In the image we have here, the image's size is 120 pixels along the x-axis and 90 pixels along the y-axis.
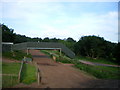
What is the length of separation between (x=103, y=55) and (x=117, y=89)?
3982cm

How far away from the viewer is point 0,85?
11289 mm

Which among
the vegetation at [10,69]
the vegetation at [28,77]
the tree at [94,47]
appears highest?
the tree at [94,47]

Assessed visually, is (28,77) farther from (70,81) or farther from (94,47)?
(94,47)

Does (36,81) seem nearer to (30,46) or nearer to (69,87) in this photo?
(69,87)

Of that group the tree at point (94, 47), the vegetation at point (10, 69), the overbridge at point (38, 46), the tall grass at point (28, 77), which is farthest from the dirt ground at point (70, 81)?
the tree at point (94, 47)

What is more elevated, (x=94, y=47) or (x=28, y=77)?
(x=94, y=47)

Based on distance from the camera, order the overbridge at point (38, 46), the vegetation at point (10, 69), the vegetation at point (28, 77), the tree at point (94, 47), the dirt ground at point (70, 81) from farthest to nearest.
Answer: the tree at point (94, 47)
the overbridge at point (38, 46)
the vegetation at point (10, 69)
the vegetation at point (28, 77)
the dirt ground at point (70, 81)

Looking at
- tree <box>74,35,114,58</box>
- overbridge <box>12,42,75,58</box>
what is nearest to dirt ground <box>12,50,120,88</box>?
overbridge <box>12,42,75,58</box>

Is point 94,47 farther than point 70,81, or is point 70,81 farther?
point 94,47

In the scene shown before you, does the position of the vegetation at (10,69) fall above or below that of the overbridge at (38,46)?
below

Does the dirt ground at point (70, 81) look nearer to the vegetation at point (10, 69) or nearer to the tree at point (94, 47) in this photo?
the vegetation at point (10, 69)

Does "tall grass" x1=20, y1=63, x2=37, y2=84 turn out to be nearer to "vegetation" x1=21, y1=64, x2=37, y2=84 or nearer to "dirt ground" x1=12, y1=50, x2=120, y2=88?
"vegetation" x1=21, y1=64, x2=37, y2=84

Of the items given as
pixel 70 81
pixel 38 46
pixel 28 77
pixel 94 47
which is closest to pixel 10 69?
pixel 28 77

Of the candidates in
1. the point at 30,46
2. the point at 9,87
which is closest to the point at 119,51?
the point at 30,46
